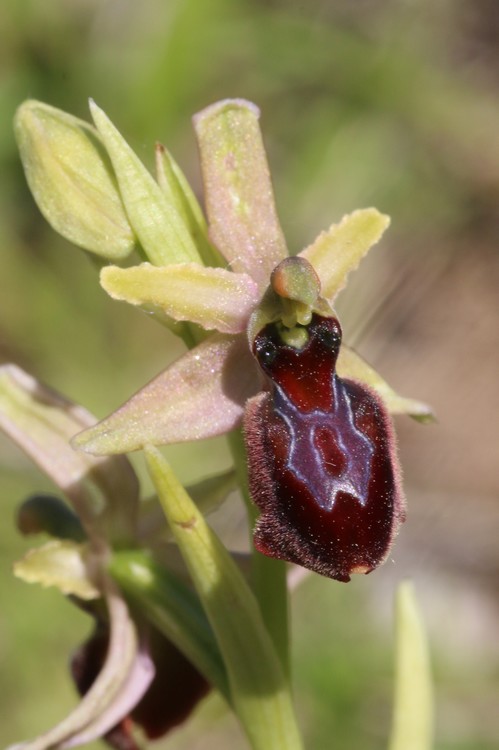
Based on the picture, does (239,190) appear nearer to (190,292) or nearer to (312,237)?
(190,292)

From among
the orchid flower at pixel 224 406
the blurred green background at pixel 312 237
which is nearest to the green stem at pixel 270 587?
the orchid flower at pixel 224 406

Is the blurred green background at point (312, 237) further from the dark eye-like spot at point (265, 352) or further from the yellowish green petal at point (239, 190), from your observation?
the dark eye-like spot at point (265, 352)

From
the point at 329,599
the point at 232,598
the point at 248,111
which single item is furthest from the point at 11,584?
the point at 248,111

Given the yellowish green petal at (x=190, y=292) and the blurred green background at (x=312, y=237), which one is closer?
the yellowish green petal at (x=190, y=292)

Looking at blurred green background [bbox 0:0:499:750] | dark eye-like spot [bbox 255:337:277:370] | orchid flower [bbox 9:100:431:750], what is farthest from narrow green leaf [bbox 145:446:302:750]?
blurred green background [bbox 0:0:499:750]

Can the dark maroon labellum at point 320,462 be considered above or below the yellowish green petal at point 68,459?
above

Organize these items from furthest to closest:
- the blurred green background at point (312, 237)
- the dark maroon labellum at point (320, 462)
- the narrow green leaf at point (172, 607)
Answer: the blurred green background at point (312, 237), the narrow green leaf at point (172, 607), the dark maroon labellum at point (320, 462)

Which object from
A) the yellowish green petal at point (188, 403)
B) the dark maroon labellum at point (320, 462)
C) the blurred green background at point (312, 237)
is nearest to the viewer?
the dark maroon labellum at point (320, 462)

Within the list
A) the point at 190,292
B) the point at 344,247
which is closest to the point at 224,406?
the point at 190,292
